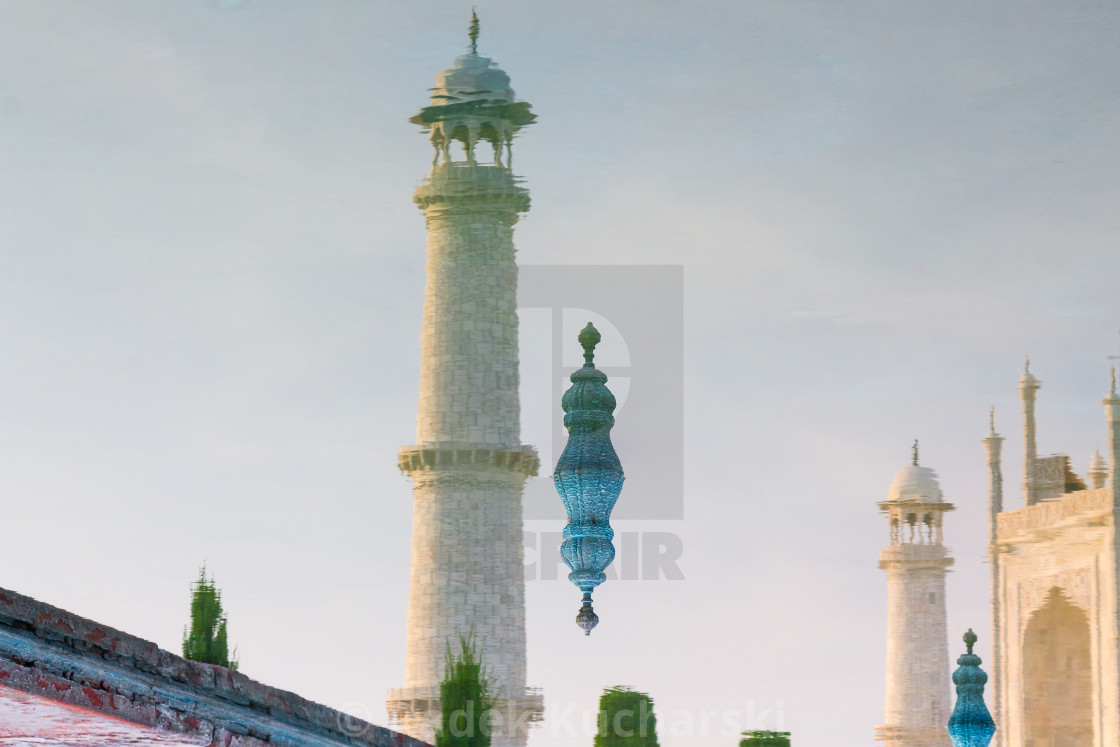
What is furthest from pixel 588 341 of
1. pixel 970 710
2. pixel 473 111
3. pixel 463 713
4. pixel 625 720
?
pixel 473 111

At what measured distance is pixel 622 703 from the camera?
61.1 feet

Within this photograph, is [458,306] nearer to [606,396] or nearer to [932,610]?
[932,610]

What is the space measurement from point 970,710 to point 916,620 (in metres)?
25.7

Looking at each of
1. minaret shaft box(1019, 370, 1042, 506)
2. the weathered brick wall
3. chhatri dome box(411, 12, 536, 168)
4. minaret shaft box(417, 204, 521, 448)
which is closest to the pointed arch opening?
minaret shaft box(1019, 370, 1042, 506)

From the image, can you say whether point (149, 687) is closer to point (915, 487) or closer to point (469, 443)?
point (469, 443)

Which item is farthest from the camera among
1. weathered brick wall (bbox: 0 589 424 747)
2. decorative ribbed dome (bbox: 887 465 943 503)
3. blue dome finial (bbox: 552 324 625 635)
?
decorative ribbed dome (bbox: 887 465 943 503)

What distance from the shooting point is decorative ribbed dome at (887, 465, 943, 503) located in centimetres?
4434

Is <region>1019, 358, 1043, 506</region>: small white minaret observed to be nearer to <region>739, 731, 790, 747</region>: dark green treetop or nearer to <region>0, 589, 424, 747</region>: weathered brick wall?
<region>739, 731, 790, 747</region>: dark green treetop

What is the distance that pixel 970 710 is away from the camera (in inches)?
707

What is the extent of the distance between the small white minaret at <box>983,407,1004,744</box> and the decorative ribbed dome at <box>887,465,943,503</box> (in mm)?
4523

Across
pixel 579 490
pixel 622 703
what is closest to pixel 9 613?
pixel 579 490

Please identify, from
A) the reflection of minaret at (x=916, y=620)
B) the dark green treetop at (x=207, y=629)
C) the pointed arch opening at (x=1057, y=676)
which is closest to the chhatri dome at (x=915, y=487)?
the reflection of minaret at (x=916, y=620)

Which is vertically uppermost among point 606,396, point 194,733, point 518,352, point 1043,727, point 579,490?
point 518,352

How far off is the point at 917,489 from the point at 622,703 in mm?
27606
